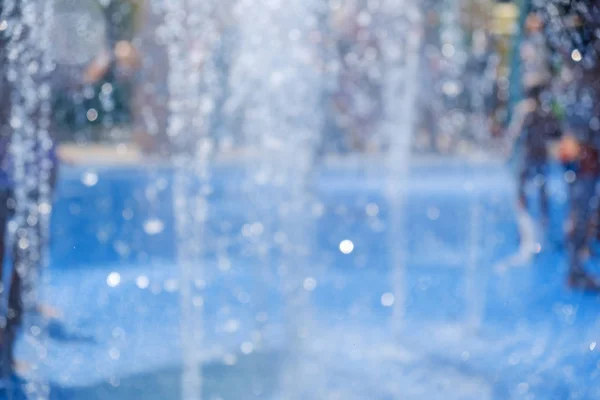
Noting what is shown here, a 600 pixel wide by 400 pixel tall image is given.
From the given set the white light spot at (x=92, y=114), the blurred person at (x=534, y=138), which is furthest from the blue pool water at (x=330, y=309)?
the white light spot at (x=92, y=114)

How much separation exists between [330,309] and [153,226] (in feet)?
9.25

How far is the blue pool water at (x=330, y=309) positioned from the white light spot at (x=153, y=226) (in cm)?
2

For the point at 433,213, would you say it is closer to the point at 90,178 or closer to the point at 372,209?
the point at 372,209

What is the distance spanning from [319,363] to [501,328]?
3.28 feet

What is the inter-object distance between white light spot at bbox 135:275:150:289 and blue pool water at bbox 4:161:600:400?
0.02 metres

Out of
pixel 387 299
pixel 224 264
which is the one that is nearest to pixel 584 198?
pixel 387 299

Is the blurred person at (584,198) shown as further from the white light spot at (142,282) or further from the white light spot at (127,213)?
the white light spot at (127,213)

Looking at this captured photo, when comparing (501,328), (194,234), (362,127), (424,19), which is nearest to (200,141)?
(362,127)

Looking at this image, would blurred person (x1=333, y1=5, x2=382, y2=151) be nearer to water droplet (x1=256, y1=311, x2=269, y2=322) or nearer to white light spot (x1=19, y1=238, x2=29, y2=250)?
water droplet (x1=256, y1=311, x2=269, y2=322)

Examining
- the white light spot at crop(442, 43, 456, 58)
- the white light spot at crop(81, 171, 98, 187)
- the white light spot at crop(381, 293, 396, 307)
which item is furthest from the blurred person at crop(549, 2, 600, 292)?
the white light spot at crop(442, 43, 456, 58)

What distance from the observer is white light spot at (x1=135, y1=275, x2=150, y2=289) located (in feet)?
14.6

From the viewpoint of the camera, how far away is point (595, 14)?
103 inches

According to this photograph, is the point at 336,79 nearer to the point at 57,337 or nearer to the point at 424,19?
the point at 424,19

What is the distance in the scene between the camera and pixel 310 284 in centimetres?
468
